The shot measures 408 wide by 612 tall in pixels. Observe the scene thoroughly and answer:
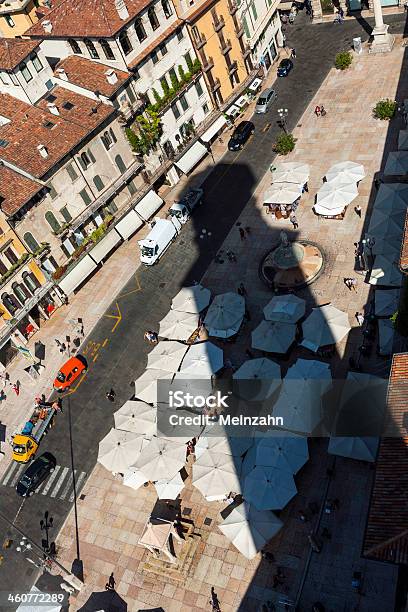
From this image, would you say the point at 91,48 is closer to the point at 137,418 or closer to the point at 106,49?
the point at 106,49

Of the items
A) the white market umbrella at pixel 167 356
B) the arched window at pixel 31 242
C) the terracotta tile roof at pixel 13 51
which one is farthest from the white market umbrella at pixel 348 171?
the terracotta tile roof at pixel 13 51

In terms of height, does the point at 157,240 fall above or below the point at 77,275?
above

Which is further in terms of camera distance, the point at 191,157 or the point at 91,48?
the point at 191,157

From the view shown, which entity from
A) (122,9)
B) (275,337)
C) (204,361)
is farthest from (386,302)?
(122,9)

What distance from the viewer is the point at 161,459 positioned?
44844mm

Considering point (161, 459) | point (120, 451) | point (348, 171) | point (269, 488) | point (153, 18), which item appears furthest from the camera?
point (153, 18)

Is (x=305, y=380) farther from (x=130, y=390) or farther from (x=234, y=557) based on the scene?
(x=130, y=390)

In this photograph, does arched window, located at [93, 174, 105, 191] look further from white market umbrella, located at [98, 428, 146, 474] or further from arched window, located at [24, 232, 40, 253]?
white market umbrella, located at [98, 428, 146, 474]

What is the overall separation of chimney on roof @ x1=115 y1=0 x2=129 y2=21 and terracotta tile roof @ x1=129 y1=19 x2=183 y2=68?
4448mm

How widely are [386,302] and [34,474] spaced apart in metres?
34.6

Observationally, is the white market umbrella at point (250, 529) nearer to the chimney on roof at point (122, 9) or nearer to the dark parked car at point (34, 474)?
the dark parked car at point (34, 474)

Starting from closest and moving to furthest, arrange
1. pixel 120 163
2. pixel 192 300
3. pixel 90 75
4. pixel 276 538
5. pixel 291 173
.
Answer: pixel 276 538, pixel 192 300, pixel 291 173, pixel 90 75, pixel 120 163

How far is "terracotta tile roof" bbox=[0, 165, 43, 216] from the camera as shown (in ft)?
188

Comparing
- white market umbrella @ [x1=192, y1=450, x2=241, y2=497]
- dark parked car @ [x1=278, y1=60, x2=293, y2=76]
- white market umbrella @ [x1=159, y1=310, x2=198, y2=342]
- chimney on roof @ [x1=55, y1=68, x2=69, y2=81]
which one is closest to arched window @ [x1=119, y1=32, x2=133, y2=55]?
chimney on roof @ [x1=55, y1=68, x2=69, y2=81]
